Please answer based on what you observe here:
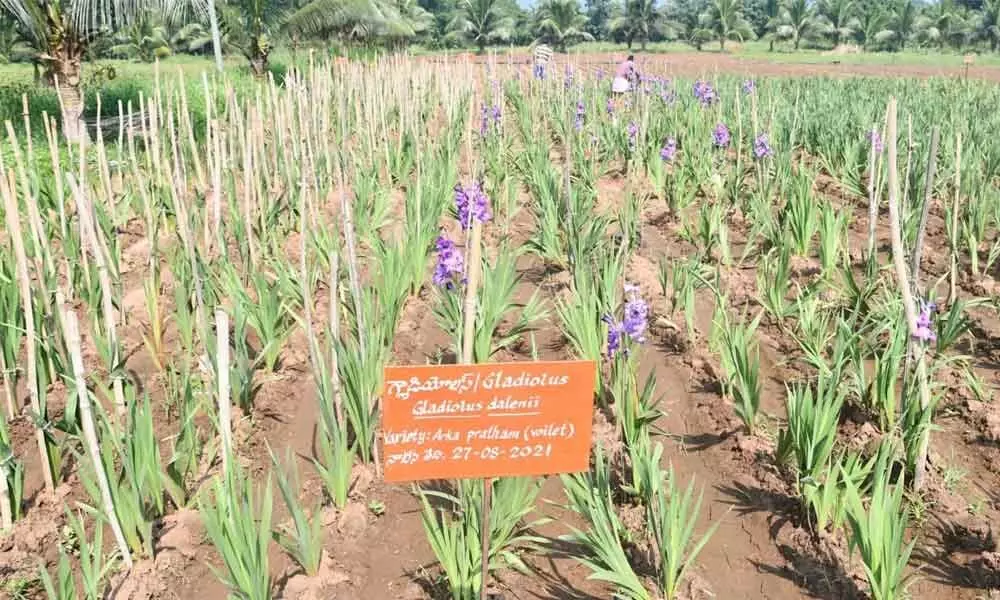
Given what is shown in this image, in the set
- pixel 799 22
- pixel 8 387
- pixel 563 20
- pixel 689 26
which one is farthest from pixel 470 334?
pixel 689 26

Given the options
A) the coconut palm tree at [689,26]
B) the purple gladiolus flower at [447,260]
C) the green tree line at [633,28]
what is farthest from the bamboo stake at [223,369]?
the coconut palm tree at [689,26]

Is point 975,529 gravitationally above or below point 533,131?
below

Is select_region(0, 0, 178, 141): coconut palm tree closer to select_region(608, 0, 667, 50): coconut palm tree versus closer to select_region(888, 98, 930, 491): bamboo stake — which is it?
select_region(888, 98, 930, 491): bamboo stake

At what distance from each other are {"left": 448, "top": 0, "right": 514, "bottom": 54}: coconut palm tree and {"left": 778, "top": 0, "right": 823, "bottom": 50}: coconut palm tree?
55.3ft

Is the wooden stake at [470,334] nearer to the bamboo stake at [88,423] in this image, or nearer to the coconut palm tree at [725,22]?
the bamboo stake at [88,423]

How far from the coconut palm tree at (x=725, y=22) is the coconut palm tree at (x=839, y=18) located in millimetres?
4373

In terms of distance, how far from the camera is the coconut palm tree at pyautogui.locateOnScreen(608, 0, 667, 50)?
137ft

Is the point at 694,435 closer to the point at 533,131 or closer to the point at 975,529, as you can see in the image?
the point at 975,529

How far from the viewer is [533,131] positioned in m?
7.60

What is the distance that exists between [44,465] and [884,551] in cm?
253

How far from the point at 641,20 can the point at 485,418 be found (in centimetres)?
4486

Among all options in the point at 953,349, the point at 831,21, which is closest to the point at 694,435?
the point at 953,349

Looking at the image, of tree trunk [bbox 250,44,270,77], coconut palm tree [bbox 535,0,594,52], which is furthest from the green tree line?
tree trunk [bbox 250,44,270,77]

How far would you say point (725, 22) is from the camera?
142 ft
